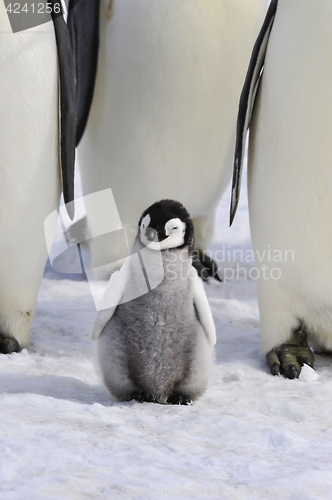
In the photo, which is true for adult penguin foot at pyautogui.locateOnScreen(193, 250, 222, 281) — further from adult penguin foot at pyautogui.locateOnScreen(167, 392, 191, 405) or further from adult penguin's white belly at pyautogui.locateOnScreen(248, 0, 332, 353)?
adult penguin foot at pyautogui.locateOnScreen(167, 392, 191, 405)

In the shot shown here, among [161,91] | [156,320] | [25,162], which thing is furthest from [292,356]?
[161,91]

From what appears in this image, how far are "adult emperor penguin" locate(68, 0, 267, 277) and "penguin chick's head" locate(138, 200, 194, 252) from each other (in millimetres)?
1026

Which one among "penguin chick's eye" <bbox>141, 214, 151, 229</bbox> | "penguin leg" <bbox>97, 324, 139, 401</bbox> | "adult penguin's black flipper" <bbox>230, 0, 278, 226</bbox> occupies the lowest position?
"penguin leg" <bbox>97, 324, 139, 401</bbox>

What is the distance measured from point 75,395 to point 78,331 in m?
0.67

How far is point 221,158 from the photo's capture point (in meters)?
2.48

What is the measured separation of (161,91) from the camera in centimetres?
226

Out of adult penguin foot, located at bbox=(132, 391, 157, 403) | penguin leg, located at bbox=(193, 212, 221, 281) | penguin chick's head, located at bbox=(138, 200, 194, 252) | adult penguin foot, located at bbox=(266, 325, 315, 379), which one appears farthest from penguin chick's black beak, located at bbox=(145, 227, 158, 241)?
penguin leg, located at bbox=(193, 212, 221, 281)

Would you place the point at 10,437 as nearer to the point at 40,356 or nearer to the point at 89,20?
the point at 40,356

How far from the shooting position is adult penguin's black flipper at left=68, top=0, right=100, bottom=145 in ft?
7.53

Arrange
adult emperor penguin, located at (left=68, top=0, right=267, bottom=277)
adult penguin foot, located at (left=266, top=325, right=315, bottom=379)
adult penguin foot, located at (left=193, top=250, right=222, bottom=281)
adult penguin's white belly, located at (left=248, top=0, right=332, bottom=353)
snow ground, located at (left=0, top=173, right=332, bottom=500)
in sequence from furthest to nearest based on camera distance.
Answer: adult penguin foot, located at (left=193, top=250, right=222, bottom=281)
adult emperor penguin, located at (left=68, top=0, right=267, bottom=277)
adult penguin foot, located at (left=266, top=325, right=315, bottom=379)
adult penguin's white belly, located at (left=248, top=0, right=332, bottom=353)
snow ground, located at (left=0, top=173, right=332, bottom=500)

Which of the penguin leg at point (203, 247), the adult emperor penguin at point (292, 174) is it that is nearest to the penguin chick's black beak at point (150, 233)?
the adult emperor penguin at point (292, 174)

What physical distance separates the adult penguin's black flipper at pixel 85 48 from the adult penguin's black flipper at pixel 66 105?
51cm

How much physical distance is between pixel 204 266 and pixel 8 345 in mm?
1432

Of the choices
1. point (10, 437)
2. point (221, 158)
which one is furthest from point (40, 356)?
point (221, 158)
